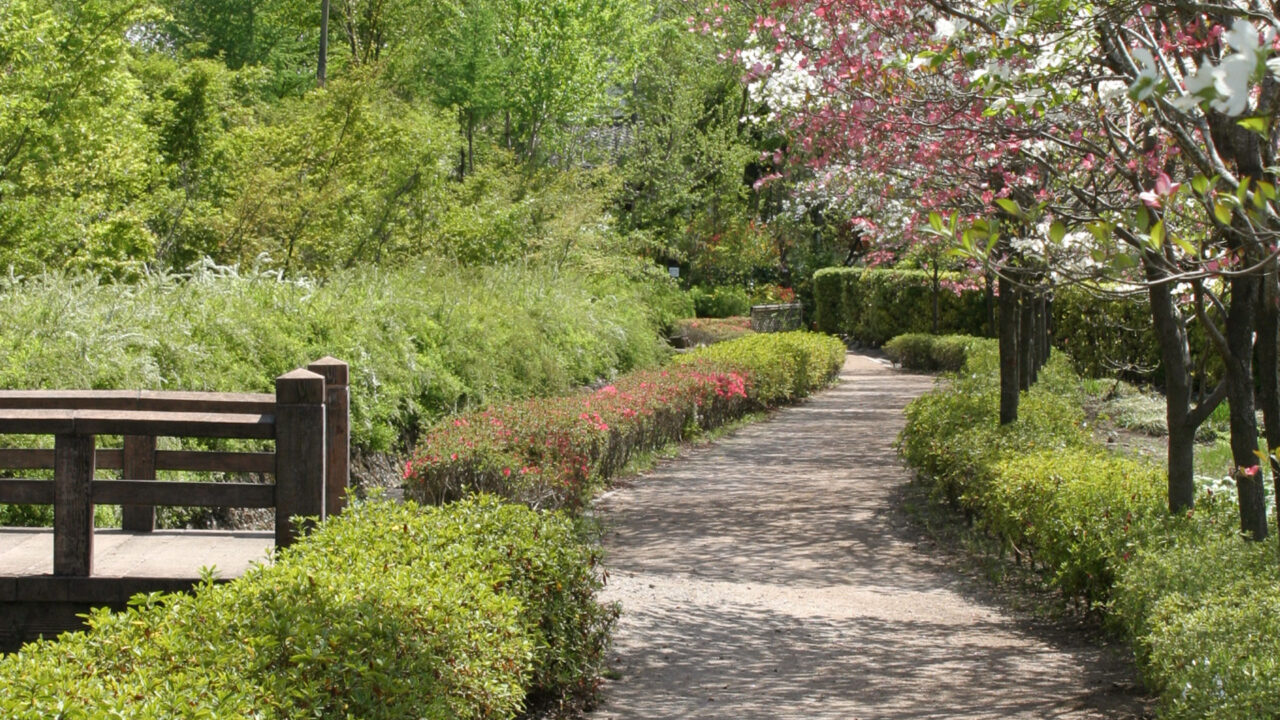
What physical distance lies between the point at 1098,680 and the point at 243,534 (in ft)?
14.5

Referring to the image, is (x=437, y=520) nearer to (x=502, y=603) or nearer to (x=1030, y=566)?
(x=502, y=603)

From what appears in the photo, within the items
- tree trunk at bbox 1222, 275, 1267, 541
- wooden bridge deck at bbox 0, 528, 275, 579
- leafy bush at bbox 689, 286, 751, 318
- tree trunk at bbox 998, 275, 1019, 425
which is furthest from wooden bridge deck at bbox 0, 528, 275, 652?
leafy bush at bbox 689, 286, 751, 318

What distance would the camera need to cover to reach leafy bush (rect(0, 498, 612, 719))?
3023 millimetres

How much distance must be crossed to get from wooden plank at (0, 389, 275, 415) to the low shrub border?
4.15 metres

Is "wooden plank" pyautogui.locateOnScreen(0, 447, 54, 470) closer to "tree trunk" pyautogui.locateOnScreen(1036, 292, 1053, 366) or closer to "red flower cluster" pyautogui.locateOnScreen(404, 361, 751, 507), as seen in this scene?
"red flower cluster" pyautogui.locateOnScreen(404, 361, 751, 507)

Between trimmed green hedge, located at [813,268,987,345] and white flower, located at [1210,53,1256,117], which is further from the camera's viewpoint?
trimmed green hedge, located at [813,268,987,345]

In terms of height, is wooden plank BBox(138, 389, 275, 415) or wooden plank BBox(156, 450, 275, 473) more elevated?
wooden plank BBox(138, 389, 275, 415)

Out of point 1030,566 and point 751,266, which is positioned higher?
point 751,266

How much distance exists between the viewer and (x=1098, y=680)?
5695 millimetres

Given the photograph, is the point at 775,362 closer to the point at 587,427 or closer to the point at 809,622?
the point at 587,427

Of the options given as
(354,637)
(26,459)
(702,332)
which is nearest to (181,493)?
(26,459)

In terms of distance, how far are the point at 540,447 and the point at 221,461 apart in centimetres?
386

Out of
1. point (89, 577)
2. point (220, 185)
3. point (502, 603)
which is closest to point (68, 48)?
point (220, 185)

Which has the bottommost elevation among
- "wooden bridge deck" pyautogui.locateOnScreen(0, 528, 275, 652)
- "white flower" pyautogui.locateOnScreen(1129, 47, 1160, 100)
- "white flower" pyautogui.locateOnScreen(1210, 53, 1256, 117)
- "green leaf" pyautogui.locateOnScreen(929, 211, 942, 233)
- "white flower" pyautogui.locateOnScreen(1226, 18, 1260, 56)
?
"wooden bridge deck" pyautogui.locateOnScreen(0, 528, 275, 652)
